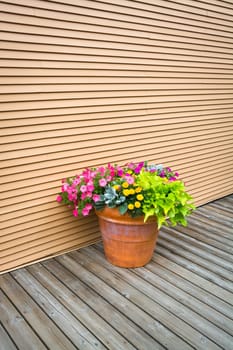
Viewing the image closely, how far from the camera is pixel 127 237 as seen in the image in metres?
2.26

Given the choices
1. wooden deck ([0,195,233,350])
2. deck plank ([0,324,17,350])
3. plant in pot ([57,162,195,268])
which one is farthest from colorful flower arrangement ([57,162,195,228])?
deck plank ([0,324,17,350])

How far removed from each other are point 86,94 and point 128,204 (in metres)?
0.91

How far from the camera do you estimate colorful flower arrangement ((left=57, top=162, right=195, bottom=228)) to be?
213cm

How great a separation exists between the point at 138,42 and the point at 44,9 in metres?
0.89

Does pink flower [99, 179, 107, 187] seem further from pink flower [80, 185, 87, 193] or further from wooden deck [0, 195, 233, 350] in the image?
wooden deck [0, 195, 233, 350]

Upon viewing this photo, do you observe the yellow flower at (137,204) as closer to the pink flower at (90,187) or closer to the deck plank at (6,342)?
the pink flower at (90,187)

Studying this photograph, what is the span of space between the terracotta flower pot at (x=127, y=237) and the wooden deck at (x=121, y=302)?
8 cm

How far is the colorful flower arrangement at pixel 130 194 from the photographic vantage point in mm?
2129

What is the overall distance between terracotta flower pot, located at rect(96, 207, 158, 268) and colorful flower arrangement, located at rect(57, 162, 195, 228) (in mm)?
70

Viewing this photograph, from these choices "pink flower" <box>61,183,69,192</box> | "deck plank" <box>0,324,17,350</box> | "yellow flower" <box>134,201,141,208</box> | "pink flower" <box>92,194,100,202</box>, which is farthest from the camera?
"pink flower" <box>61,183,69,192</box>

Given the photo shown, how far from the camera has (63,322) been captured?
1.84 m

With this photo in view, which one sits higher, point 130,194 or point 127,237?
point 130,194

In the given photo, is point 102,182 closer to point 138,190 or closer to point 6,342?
point 138,190

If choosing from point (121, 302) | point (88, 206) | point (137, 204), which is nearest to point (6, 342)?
point (121, 302)
